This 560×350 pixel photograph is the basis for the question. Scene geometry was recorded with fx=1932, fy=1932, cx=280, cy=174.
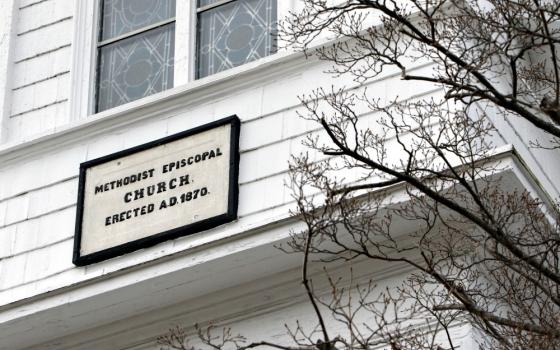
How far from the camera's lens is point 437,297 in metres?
14.6

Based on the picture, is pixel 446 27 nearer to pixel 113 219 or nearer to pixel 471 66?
pixel 471 66

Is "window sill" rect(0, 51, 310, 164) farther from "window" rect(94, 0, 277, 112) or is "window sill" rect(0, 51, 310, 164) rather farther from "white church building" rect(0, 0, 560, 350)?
"window" rect(94, 0, 277, 112)

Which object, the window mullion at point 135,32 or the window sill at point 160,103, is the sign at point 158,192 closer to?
the window sill at point 160,103

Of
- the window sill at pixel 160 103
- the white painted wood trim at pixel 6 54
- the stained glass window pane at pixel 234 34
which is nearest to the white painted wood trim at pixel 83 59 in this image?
the window sill at pixel 160 103

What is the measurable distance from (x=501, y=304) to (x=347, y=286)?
1.29 m

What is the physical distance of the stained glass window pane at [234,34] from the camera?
54.2ft

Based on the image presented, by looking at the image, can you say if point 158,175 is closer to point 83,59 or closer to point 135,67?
point 135,67

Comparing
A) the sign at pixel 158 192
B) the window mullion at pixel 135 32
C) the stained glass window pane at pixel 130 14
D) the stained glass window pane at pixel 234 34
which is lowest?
the sign at pixel 158 192

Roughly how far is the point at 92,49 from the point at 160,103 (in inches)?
54.3

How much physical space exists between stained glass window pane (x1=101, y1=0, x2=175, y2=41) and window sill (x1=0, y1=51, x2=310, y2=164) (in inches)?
44.6

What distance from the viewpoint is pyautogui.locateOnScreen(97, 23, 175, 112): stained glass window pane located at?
16984 millimetres

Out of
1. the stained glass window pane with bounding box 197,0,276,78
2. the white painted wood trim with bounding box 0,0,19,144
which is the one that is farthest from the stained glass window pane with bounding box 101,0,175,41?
the white painted wood trim with bounding box 0,0,19,144

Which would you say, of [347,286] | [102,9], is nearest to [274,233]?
[347,286]

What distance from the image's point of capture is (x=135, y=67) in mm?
17188
